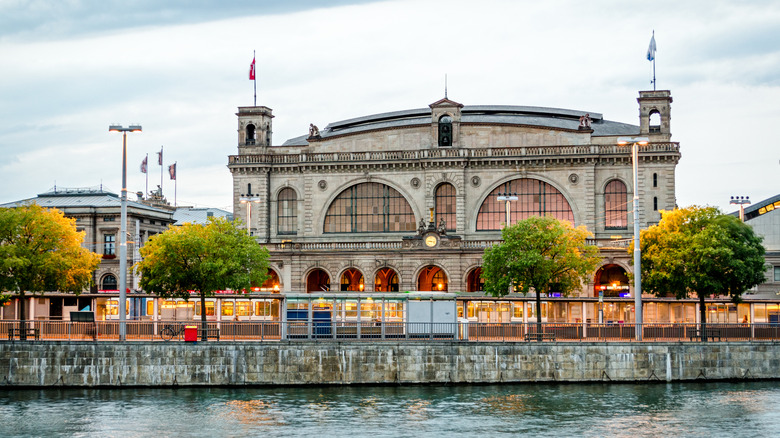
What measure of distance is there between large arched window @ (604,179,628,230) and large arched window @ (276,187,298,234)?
99.3ft

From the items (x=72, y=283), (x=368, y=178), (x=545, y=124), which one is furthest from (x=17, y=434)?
(x=545, y=124)

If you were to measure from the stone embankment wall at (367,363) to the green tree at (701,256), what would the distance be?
892 centimetres

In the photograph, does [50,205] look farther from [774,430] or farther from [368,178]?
[774,430]

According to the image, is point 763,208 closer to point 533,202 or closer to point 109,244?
point 533,202

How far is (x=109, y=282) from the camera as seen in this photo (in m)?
101

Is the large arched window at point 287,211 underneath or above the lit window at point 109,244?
above

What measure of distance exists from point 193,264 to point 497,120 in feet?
152

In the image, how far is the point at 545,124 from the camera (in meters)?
98.4

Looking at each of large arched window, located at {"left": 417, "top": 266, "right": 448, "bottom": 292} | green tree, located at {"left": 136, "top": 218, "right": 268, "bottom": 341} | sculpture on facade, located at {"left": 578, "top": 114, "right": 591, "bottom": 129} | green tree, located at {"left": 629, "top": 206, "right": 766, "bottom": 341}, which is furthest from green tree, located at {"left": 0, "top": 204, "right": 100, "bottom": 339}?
sculpture on facade, located at {"left": 578, "top": 114, "right": 591, "bottom": 129}

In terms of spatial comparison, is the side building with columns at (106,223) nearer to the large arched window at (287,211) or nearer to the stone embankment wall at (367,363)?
the large arched window at (287,211)

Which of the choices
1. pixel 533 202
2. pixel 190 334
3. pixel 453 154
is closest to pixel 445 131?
pixel 453 154

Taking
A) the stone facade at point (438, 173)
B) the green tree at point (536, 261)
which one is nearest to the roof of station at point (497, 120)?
the stone facade at point (438, 173)

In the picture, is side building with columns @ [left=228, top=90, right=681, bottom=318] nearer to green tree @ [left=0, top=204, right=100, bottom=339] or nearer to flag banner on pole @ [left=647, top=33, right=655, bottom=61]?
flag banner on pole @ [left=647, top=33, right=655, bottom=61]

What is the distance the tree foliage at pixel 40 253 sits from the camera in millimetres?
58438
